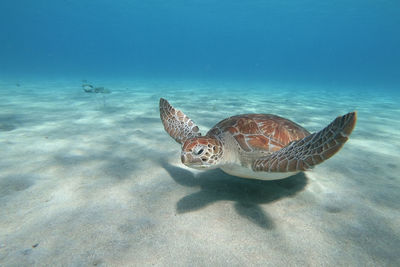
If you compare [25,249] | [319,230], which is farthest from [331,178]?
[25,249]

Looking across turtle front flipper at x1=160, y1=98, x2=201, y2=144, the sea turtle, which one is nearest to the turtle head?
the sea turtle

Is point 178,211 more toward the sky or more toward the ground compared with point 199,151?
more toward the ground

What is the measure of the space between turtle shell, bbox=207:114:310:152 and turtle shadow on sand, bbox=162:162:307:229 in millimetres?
588

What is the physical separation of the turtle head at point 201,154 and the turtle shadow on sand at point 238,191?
1.86 ft

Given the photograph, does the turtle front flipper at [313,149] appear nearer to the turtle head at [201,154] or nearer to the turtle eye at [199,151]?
the turtle head at [201,154]

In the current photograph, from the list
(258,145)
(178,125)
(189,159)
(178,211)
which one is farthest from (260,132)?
(178,211)

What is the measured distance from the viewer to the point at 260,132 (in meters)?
2.67

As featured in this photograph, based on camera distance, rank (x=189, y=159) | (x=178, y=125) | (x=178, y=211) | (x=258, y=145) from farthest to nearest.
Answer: (x=178, y=125)
(x=258, y=145)
(x=178, y=211)
(x=189, y=159)

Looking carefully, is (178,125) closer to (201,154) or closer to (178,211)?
(201,154)

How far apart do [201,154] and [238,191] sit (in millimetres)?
927

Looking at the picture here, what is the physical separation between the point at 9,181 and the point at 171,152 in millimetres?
2372

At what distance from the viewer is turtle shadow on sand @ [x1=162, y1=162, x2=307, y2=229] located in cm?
223

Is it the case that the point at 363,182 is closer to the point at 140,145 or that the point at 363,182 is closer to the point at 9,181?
the point at 140,145

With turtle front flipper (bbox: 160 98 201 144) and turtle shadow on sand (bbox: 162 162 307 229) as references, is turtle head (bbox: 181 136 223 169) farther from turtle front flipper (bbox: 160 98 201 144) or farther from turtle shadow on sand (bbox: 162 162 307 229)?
turtle front flipper (bbox: 160 98 201 144)
